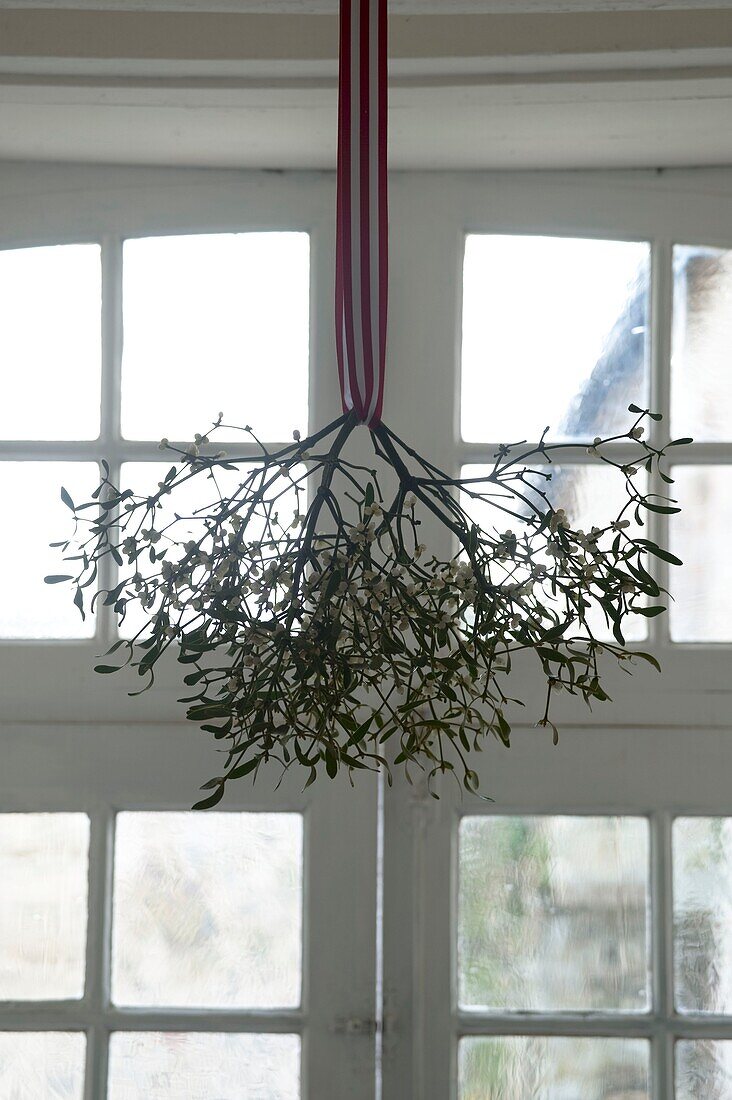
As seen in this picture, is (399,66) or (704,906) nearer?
(399,66)

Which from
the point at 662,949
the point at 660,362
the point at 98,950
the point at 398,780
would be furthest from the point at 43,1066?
the point at 660,362

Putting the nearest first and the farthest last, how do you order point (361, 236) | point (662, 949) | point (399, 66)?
point (361, 236) → point (399, 66) → point (662, 949)

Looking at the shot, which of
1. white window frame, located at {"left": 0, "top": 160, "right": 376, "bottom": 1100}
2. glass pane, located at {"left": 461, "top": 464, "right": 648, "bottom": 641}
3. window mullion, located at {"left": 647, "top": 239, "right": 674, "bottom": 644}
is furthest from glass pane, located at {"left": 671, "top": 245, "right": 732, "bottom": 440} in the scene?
white window frame, located at {"left": 0, "top": 160, "right": 376, "bottom": 1100}

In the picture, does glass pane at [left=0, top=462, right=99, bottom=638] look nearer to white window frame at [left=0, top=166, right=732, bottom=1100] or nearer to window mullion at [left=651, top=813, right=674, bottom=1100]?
white window frame at [left=0, top=166, right=732, bottom=1100]

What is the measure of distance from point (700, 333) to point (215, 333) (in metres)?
0.69

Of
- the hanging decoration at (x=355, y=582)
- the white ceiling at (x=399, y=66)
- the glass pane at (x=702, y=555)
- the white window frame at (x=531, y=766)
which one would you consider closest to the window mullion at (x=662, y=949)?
the white window frame at (x=531, y=766)

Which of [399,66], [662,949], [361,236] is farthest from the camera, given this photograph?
[662,949]

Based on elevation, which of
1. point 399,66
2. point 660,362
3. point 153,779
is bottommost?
point 153,779

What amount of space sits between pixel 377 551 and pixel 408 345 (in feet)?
0.96

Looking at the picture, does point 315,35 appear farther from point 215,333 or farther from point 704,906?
point 704,906

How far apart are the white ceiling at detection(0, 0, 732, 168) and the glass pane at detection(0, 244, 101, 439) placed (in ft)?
0.67

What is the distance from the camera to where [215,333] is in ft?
4.82

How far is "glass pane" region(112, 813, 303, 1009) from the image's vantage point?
4.58 feet

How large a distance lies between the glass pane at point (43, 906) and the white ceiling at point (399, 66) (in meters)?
0.96
